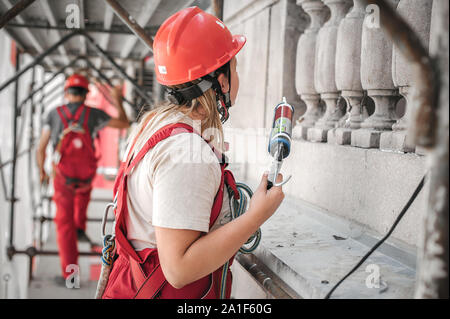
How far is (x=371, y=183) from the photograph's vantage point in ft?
6.72

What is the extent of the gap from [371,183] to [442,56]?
3.90ft

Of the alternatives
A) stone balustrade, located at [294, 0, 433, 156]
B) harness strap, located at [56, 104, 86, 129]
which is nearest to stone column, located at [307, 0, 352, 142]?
stone balustrade, located at [294, 0, 433, 156]

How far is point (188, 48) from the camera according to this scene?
165cm

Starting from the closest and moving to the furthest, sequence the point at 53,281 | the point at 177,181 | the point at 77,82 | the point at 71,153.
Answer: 1. the point at 177,181
2. the point at 71,153
3. the point at 77,82
4. the point at 53,281

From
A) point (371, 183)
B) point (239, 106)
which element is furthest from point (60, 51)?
point (371, 183)

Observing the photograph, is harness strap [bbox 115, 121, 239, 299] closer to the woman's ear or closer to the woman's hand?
the woman's hand

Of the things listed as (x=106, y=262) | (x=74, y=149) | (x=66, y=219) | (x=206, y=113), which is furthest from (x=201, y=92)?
(x=66, y=219)

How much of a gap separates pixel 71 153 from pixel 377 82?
4812mm

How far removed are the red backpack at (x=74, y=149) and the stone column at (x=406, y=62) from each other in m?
4.85

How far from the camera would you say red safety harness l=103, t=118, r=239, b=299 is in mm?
1580

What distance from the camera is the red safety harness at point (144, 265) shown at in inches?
62.2

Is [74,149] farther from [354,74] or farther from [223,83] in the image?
[223,83]

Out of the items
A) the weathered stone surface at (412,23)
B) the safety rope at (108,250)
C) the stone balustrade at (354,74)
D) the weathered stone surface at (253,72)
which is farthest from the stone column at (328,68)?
the safety rope at (108,250)
